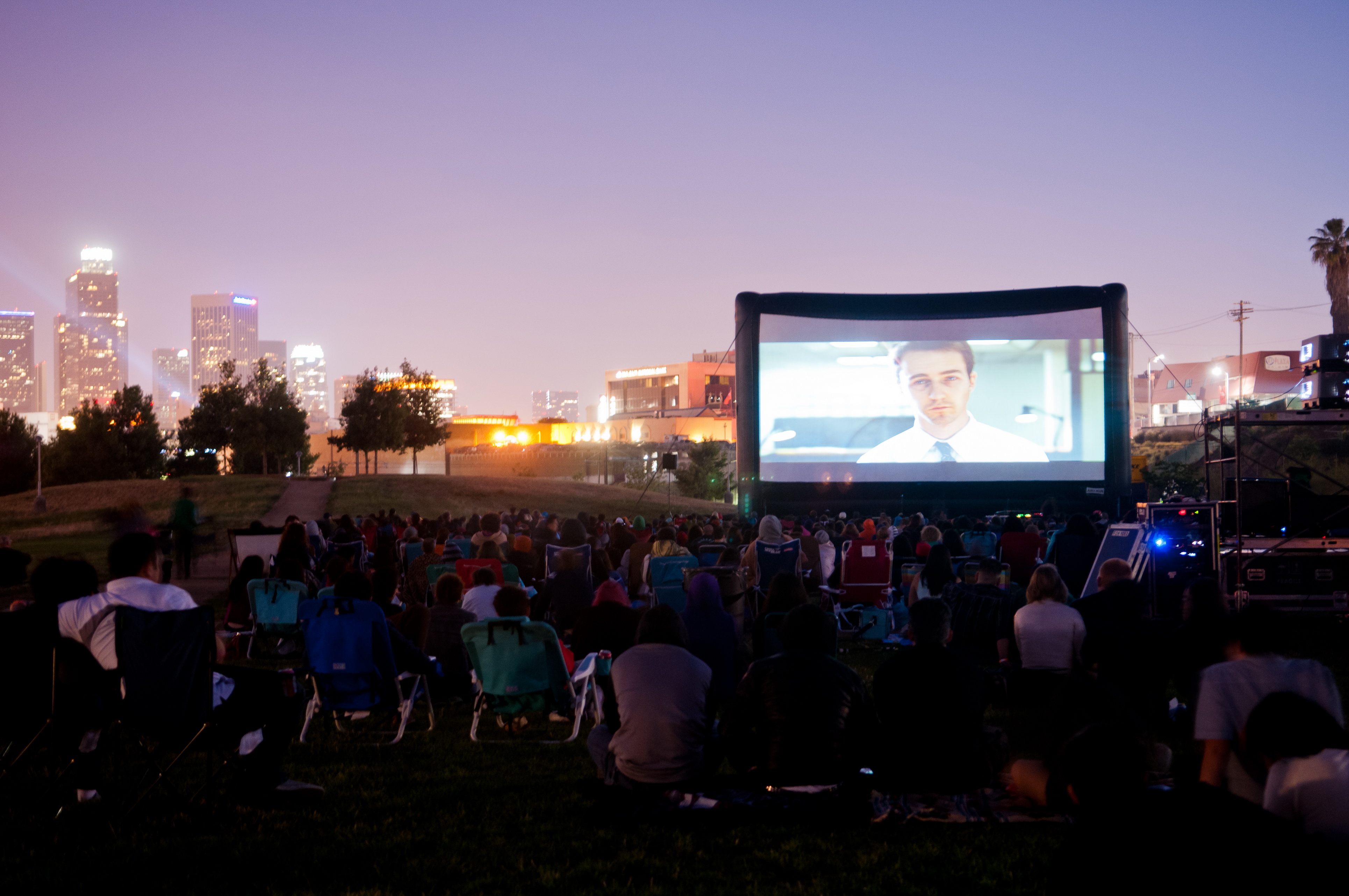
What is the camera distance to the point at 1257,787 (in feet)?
10.7

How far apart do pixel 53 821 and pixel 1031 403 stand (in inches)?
692

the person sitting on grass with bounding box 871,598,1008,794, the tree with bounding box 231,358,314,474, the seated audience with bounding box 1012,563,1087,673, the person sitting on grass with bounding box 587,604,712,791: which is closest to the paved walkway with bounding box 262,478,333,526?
the tree with bounding box 231,358,314,474

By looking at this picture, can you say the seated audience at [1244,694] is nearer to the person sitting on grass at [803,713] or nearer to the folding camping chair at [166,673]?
the person sitting on grass at [803,713]

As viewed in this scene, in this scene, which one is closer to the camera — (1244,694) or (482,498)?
(1244,694)

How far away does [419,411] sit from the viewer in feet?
173

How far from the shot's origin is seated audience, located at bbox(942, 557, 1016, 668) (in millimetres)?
7453

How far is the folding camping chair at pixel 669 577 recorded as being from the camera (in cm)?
877

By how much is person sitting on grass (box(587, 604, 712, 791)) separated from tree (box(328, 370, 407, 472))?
4735cm

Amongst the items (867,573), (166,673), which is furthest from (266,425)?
(166,673)

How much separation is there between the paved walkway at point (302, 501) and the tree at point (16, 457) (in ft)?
72.6

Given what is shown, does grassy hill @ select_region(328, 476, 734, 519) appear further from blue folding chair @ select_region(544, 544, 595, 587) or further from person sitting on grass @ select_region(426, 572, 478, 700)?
person sitting on grass @ select_region(426, 572, 478, 700)

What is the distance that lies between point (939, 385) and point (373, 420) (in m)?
36.0

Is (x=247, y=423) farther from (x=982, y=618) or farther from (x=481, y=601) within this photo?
(x=982, y=618)

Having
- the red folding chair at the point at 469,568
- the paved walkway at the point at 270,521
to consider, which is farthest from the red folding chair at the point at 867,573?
the paved walkway at the point at 270,521
